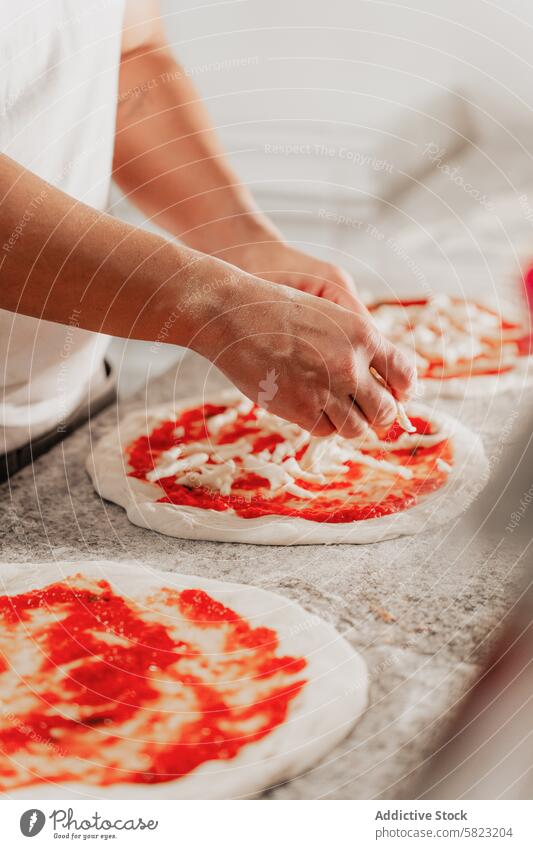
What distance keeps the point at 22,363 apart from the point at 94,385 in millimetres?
189

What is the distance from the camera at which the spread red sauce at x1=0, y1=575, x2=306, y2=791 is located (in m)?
0.57

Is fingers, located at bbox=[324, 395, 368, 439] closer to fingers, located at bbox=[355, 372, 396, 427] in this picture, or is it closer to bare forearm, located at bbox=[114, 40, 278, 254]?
fingers, located at bbox=[355, 372, 396, 427]

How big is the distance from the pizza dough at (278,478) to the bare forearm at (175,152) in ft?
0.80

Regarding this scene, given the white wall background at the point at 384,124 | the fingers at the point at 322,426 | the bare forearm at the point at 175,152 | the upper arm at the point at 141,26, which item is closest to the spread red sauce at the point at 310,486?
the fingers at the point at 322,426

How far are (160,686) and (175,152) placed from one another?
0.70 m

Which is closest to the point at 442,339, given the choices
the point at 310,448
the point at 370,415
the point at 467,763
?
the point at 310,448

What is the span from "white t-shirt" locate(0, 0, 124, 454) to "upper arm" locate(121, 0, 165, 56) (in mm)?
69

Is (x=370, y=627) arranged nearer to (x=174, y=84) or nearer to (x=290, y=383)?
(x=290, y=383)

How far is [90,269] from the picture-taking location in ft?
2.15

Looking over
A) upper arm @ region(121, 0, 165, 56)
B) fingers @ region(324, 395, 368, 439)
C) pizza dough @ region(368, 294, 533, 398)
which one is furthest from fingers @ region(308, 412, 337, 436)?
upper arm @ region(121, 0, 165, 56)

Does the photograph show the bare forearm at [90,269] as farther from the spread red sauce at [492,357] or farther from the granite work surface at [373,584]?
the spread red sauce at [492,357]

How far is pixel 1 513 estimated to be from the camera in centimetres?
88
